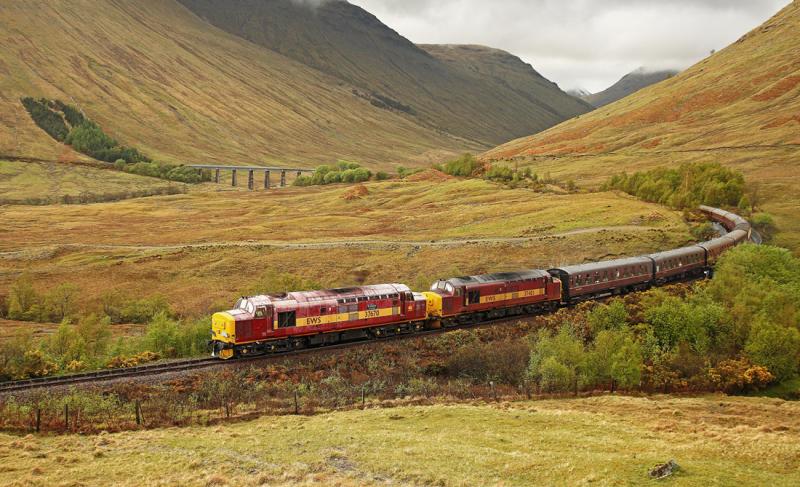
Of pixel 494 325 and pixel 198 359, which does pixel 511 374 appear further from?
pixel 198 359

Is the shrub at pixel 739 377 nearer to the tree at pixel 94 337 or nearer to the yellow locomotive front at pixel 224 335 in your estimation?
the yellow locomotive front at pixel 224 335

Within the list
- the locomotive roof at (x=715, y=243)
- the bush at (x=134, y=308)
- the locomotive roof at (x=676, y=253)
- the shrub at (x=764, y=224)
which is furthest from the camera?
the shrub at (x=764, y=224)

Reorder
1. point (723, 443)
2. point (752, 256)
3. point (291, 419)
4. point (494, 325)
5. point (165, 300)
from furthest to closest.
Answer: point (165, 300) → point (752, 256) → point (494, 325) → point (291, 419) → point (723, 443)

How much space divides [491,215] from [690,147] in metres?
100

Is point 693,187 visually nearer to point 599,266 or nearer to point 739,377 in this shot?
point 599,266

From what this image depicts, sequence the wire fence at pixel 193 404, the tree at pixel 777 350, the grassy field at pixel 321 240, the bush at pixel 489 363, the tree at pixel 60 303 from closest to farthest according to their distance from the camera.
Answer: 1. the wire fence at pixel 193 404
2. the bush at pixel 489 363
3. the tree at pixel 777 350
4. the tree at pixel 60 303
5. the grassy field at pixel 321 240

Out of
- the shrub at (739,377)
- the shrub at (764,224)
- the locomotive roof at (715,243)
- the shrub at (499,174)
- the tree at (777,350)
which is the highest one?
the shrub at (499,174)

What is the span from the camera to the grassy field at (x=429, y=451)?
2481 centimetres

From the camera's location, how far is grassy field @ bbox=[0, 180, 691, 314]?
3649 inches

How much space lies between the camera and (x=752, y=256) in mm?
71125

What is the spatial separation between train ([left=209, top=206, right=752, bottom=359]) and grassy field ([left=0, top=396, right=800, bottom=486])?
34.5 feet

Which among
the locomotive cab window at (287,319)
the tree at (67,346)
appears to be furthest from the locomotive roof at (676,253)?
the tree at (67,346)

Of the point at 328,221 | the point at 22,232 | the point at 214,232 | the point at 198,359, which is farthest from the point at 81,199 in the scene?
the point at 198,359

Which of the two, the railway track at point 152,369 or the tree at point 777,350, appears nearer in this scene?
the railway track at point 152,369
